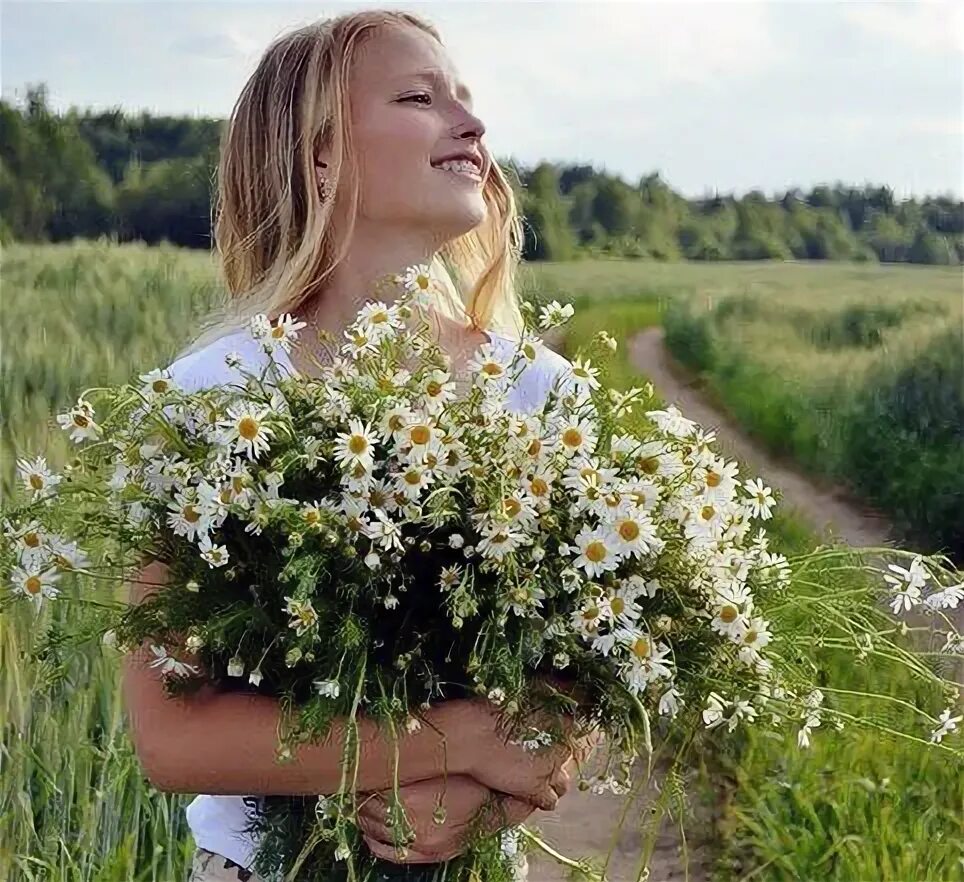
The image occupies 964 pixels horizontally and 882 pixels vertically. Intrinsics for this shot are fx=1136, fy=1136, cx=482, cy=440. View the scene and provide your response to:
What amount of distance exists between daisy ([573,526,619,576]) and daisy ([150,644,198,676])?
0.28 metres

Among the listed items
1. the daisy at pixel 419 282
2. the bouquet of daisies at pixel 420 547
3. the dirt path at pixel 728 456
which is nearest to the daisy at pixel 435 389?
the bouquet of daisies at pixel 420 547

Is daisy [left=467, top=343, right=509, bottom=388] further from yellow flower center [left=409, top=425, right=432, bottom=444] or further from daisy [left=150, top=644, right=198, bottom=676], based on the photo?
daisy [left=150, top=644, right=198, bottom=676]

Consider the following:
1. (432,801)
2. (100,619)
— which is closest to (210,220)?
(100,619)

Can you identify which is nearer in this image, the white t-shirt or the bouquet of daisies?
the bouquet of daisies

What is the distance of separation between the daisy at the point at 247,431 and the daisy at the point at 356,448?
0.05 metres

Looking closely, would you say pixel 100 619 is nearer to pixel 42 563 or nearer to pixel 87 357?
pixel 42 563

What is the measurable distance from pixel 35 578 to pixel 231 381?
26 cm

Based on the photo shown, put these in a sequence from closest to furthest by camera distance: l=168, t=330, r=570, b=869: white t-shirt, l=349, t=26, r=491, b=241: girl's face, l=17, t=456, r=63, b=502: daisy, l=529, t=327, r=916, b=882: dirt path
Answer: l=17, t=456, r=63, b=502: daisy, l=168, t=330, r=570, b=869: white t-shirt, l=349, t=26, r=491, b=241: girl's face, l=529, t=327, r=916, b=882: dirt path

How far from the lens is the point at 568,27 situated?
65.3 inches

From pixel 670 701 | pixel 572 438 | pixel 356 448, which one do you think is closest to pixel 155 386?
pixel 356 448

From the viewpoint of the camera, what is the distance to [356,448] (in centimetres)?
69

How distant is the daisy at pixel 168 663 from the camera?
75cm

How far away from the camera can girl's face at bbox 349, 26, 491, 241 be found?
111 cm

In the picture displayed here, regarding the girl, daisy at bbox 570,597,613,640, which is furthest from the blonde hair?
daisy at bbox 570,597,613,640
